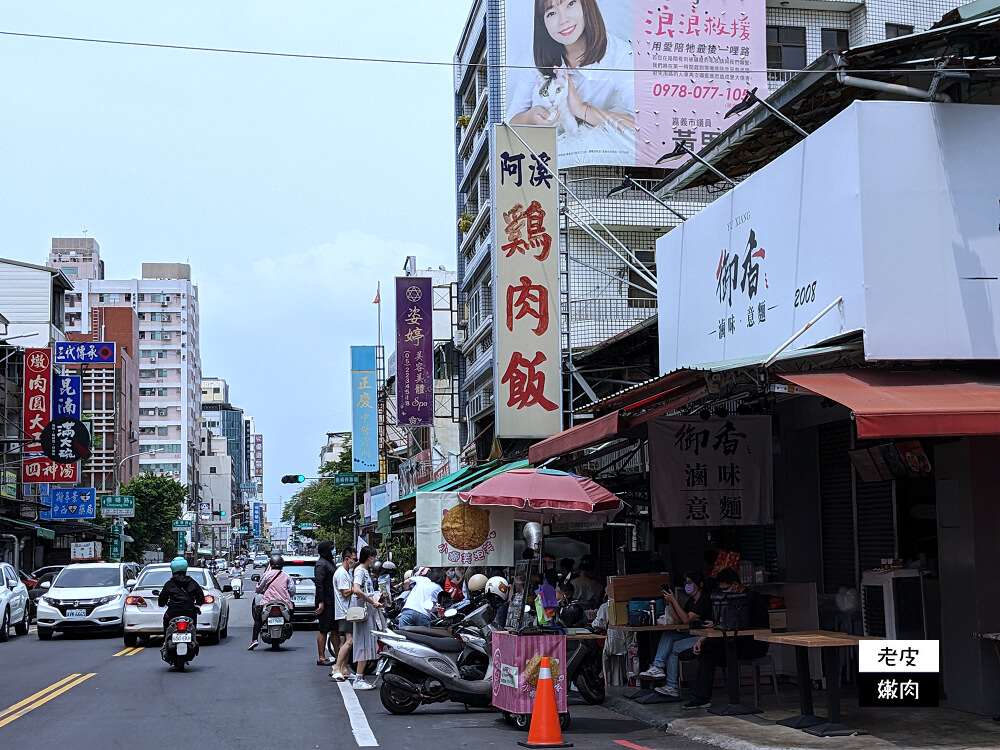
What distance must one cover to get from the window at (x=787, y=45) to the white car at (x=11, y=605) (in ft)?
83.2

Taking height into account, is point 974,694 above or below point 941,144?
below

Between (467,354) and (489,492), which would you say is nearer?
(489,492)

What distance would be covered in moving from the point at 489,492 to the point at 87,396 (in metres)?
76.7

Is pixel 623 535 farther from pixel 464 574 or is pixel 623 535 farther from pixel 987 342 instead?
pixel 987 342

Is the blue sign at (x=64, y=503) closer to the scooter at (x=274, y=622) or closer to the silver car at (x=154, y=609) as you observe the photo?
the silver car at (x=154, y=609)

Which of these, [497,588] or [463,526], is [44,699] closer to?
[463,526]

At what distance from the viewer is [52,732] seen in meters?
11.7

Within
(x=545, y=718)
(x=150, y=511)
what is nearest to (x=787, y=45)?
(x=545, y=718)

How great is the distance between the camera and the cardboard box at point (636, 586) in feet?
46.1

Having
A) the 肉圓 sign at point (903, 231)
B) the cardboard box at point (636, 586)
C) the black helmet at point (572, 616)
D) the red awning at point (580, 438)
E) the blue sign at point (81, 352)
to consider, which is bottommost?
the black helmet at point (572, 616)

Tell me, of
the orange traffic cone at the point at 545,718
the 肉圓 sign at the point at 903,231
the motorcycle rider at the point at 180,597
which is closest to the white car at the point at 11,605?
the motorcycle rider at the point at 180,597

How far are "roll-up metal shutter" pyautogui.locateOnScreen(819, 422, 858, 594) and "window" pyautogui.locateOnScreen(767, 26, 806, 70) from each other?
899 inches

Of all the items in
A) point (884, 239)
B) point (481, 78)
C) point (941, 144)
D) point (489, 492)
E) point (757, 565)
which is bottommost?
point (757, 565)

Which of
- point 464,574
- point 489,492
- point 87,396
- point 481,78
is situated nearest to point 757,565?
point 489,492
